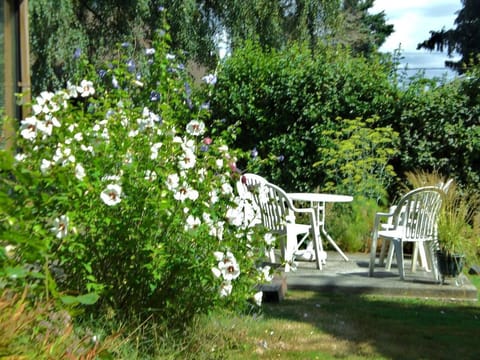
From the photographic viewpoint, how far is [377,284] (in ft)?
27.7

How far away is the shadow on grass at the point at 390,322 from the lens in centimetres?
605

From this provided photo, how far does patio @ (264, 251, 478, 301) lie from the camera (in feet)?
27.0

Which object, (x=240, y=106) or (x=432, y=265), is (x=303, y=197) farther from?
(x=240, y=106)

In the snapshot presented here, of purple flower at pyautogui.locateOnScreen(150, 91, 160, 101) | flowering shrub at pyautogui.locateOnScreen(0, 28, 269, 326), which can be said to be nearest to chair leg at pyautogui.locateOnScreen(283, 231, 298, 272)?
purple flower at pyautogui.locateOnScreen(150, 91, 160, 101)

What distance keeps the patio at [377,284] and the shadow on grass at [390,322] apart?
0.13 metres

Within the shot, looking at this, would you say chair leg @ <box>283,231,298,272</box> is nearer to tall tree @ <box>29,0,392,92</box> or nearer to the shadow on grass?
the shadow on grass

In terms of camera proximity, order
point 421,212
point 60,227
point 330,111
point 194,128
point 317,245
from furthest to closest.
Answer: point 330,111 < point 317,245 < point 421,212 < point 194,128 < point 60,227

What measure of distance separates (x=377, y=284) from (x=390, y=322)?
1.48m

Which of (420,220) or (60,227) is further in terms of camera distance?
(420,220)

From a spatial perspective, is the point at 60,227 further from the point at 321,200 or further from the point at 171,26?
the point at 171,26

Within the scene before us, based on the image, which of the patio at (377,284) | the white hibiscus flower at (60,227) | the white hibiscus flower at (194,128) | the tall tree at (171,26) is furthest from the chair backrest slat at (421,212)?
the tall tree at (171,26)

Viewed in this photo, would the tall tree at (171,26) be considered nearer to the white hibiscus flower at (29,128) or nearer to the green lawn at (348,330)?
the green lawn at (348,330)

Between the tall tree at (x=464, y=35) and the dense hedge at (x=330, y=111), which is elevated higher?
the tall tree at (x=464, y=35)

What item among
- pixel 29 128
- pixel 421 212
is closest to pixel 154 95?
pixel 29 128
